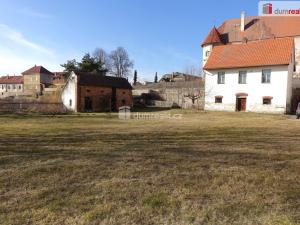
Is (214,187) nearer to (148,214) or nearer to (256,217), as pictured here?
(256,217)

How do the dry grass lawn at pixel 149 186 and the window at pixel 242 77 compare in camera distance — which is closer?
the dry grass lawn at pixel 149 186

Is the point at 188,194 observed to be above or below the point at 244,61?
below

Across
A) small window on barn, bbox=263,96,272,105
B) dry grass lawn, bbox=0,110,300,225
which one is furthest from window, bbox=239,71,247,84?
dry grass lawn, bbox=0,110,300,225

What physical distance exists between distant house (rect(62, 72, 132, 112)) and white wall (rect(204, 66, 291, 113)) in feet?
39.1

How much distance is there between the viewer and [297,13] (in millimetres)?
45156

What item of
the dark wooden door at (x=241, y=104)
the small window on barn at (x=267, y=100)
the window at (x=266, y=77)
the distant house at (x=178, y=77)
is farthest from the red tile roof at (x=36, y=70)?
the small window on barn at (x=267, y=100)

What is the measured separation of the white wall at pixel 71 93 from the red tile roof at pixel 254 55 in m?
16.1

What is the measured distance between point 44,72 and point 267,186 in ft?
273

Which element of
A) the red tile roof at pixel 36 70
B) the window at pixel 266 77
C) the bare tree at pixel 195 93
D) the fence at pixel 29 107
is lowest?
the fence at pixel 29 107

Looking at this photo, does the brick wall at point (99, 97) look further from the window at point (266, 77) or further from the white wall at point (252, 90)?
the window at point (266, 77)

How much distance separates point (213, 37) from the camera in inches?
1893

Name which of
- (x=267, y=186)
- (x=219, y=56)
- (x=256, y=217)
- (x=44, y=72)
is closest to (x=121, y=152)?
(x=267, y=186)

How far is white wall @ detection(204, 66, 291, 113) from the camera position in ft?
93.2

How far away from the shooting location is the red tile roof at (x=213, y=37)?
47.7 m
